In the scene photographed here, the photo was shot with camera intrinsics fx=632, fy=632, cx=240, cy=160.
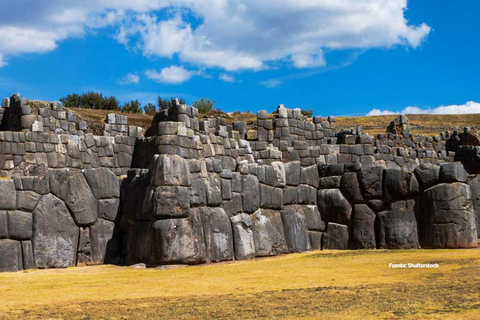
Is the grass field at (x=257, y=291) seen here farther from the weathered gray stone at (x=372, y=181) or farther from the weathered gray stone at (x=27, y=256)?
the weathered gray stone at (x=372, y=181)

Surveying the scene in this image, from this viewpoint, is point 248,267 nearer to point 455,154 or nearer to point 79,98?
point 455,154

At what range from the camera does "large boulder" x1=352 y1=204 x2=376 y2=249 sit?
15.0 meters

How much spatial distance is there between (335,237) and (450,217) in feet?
8.91

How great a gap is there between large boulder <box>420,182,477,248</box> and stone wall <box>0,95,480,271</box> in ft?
0.07

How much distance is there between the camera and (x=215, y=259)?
41.1 feet

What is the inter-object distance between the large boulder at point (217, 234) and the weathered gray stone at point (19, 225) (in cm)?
320

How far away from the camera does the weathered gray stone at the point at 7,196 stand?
11375mm

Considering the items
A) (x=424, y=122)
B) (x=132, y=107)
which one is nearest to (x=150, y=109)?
(x=132, y=107)

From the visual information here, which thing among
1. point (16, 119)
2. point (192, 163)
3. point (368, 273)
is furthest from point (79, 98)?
point (368, 273)

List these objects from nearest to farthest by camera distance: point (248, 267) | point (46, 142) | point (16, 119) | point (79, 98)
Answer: point (248, 267), point (46, 142), point (16, 119), point (79, 98)

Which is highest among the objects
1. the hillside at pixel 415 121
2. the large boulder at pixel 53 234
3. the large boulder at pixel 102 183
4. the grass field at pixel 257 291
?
the hillside at pixel 415 121

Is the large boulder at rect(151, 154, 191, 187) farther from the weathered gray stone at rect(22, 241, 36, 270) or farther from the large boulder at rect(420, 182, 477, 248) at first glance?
the large boulder at rect(420, 182, 477, 248)

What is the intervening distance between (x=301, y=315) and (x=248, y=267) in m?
5.00

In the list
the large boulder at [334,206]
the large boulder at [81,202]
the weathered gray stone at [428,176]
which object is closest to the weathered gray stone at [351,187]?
the large boulder at [334,206]
